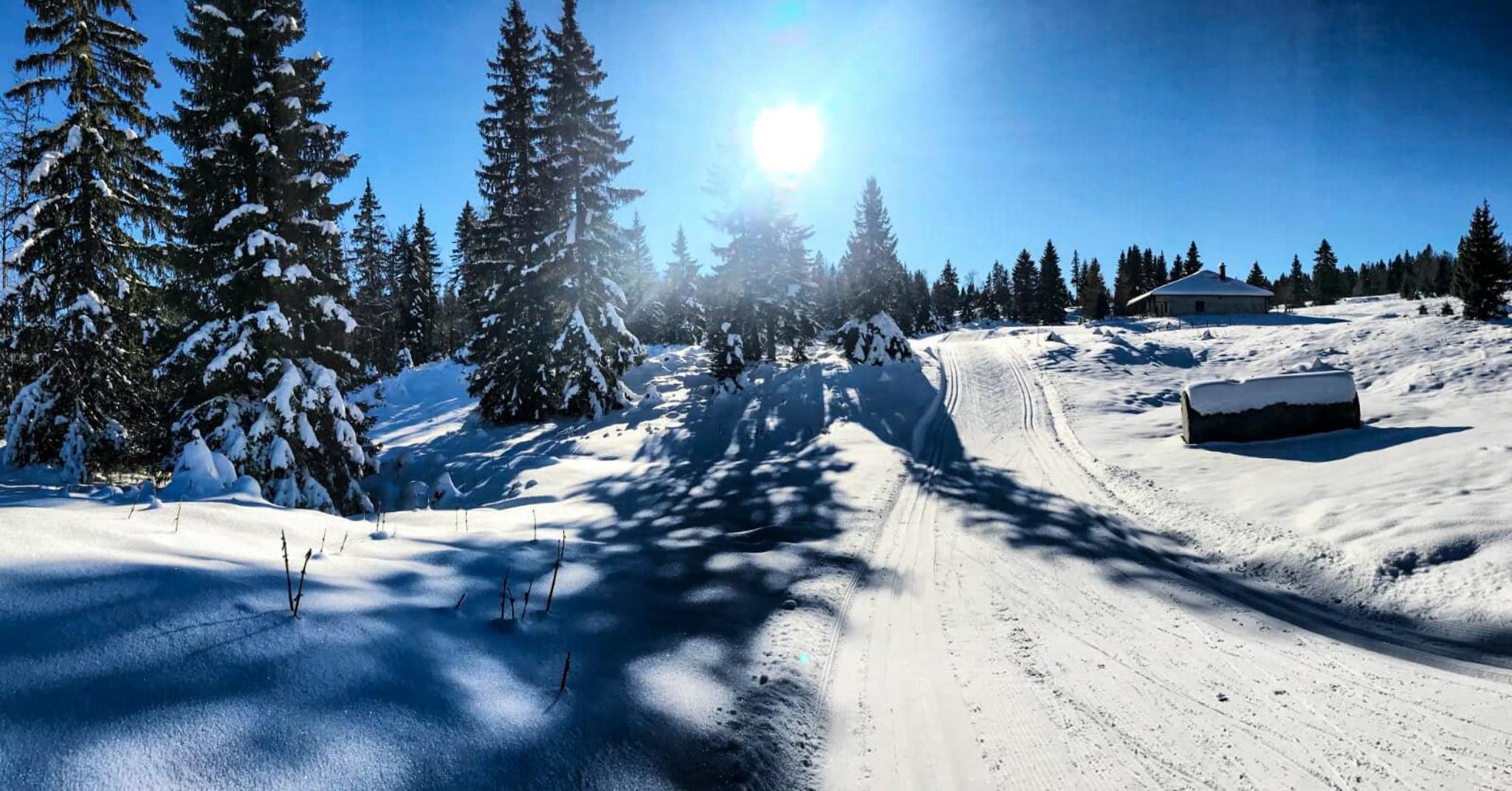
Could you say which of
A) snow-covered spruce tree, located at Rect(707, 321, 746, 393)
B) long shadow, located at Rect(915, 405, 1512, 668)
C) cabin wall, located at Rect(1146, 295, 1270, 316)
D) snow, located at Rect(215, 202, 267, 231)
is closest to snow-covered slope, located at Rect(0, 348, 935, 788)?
long shadow, located at Rect(915, 405, 1512, 668)

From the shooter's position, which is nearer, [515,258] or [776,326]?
[515,258]

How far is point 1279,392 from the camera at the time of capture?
1214 centimetres

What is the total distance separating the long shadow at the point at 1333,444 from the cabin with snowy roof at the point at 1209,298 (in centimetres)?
5314

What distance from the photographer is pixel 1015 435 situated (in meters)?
16.2

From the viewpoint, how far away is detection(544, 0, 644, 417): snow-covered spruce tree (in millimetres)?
20812

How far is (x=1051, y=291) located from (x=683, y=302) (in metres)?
38.4

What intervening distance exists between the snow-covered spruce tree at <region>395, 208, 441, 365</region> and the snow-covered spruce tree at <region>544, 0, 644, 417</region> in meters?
29.3

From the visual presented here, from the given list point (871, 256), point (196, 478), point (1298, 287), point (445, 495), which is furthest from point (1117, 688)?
point (1298, 287)

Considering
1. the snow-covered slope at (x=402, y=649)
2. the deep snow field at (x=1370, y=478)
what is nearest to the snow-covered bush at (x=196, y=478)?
the snow-covered slope at (x=402, y=649)

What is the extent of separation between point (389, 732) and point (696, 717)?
1.80m

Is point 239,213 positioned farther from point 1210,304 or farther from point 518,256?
point 1210,304

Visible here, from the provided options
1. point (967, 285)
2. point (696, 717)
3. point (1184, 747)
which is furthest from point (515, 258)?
point (967, 285)

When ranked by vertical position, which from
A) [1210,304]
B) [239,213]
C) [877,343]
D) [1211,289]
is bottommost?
[877,343]

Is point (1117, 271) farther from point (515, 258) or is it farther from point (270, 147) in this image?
point (270, 147)
